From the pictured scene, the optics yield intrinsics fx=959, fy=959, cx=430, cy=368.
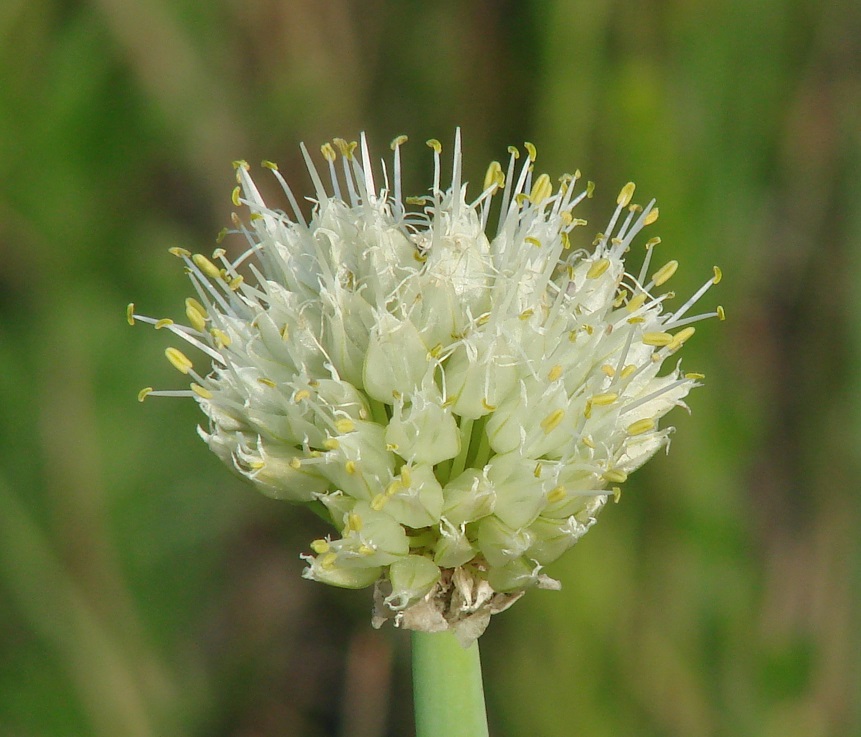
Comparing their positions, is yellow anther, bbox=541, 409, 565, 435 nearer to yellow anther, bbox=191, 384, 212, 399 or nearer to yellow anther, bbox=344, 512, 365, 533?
yellow anther, bbox=344, 512, 365, 533

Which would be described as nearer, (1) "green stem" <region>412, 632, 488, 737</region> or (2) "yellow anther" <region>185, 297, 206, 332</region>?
(1) "green stem" <region>412, 632, 488, 737</region>

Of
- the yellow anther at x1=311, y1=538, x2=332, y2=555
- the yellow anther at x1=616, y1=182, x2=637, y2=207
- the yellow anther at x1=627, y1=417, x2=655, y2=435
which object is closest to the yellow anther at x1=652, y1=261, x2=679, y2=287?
the yellow anther at x1=616, y1=182, x2=637, y2=207

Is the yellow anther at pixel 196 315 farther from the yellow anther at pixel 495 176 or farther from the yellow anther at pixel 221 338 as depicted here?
the yellow anther at pixel 495 176

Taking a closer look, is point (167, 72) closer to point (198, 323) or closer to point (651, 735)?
point (198, 323)

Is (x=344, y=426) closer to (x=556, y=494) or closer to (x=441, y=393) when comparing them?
(x=441, y=393)

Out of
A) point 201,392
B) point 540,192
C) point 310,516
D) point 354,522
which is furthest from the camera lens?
point 310,516

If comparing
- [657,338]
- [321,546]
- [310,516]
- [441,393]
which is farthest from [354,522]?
[310,516]

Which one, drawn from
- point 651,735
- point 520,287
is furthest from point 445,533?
point 651,735

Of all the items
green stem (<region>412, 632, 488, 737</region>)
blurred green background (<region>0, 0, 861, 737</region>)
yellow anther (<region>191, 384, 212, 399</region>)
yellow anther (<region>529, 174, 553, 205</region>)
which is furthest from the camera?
blurred green background (<region>0, 0, 861, 737</region>)
